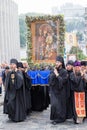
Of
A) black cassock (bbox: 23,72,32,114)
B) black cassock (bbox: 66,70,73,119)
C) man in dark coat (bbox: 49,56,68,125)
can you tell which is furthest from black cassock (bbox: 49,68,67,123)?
black cassock (bbox: 23,72,32,114)

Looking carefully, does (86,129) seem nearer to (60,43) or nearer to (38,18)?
(60,43)

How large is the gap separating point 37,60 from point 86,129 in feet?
10.4

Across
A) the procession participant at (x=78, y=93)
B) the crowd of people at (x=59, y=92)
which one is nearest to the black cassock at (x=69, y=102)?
the crowd of people at (x=59, y=92)

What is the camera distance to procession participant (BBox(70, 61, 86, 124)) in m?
9.41

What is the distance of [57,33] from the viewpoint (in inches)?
437

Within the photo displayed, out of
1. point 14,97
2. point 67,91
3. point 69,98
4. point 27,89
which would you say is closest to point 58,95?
point 67,91

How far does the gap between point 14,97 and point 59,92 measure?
3.95 feet

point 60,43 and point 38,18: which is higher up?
point 38,18

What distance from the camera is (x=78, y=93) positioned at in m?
9.53

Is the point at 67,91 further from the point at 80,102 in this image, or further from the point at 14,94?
the point at 14,94

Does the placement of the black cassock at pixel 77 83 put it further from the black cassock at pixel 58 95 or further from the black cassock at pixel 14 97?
the black cassock at pixel 14 97

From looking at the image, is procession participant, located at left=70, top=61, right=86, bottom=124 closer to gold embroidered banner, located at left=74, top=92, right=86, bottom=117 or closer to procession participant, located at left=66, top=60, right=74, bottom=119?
gold embroidered banner, located at left=74, top=92, right=86, bottom=117

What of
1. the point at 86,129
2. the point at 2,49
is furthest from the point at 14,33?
the point at 86,129

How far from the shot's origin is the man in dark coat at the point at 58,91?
30.7 ft
